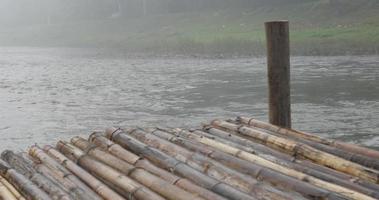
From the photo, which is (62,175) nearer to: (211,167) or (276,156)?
(211,167)

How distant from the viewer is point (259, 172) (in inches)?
236

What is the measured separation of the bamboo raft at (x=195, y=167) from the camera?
5527 mm

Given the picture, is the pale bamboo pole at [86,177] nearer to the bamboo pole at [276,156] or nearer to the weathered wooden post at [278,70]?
the bamboo pole at [276,156]

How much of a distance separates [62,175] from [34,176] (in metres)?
0.35

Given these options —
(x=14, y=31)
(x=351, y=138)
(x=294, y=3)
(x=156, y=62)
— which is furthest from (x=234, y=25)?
(x=14, y=31)

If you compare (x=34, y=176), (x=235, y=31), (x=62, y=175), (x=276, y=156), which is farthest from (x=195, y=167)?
(x=235, y=31)

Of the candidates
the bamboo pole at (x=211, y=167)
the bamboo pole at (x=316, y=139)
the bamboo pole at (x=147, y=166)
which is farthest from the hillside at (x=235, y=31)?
the bamboo pole at (x=147, y=166)

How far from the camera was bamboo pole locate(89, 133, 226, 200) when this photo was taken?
5.43 m

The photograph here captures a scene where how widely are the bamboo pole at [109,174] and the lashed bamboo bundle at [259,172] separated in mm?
1149

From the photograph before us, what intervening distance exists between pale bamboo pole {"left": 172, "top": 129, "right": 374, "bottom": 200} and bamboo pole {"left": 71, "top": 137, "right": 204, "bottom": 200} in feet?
3.99

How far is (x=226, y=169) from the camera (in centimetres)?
613

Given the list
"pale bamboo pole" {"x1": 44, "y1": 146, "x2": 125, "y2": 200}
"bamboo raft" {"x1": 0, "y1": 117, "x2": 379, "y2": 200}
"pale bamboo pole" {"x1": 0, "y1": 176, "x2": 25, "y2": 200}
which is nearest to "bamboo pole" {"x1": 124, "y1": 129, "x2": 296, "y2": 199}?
"bamboo raft" {"x1": 0, "y1": 117, "x2": 379, "y2": 200}

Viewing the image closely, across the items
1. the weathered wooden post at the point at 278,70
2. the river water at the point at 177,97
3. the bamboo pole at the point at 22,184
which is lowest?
the river water at the point at 177,97

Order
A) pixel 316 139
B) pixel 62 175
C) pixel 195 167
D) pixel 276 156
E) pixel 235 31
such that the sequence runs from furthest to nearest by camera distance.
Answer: pixel 235 31 → pixel 316 139 → pixel 276 156 → pixel 62 175 → pixel 195 167
